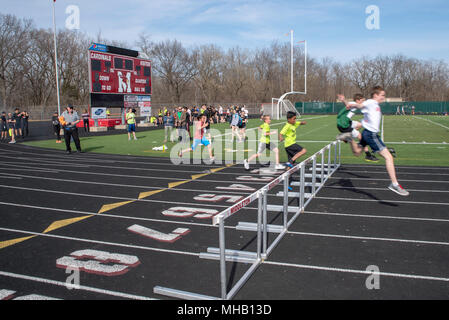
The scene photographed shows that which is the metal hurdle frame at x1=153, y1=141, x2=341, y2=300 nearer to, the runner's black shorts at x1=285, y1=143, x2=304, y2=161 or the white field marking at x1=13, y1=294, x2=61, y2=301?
the white field marking at x1=13, y1=294, x2=61, y2=301

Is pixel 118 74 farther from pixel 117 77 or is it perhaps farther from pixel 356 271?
pixel 356 271

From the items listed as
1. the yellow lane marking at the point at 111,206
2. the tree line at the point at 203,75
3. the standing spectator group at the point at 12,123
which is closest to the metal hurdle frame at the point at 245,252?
the yellow lane marking at the point at 111,206

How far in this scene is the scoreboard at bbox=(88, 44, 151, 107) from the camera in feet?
92.9

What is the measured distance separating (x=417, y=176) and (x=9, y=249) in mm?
9855

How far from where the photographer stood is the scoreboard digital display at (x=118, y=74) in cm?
2823

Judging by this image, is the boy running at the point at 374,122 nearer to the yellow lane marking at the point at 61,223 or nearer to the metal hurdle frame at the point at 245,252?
the metal hurdle frame at the point at 245,252

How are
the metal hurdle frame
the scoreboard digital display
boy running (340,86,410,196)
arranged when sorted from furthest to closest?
the scoreboard digital display → boy running (340,86,410,196) → the metal hurdle frame

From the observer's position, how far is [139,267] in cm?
467

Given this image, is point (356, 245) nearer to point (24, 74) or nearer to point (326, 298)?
point (326, 298)

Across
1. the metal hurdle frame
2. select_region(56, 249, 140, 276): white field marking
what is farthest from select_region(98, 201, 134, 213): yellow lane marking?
the metal hurdle frame

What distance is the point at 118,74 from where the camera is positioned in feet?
99.8

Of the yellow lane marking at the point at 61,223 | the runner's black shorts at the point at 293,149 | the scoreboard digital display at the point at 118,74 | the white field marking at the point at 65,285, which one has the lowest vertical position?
the white field marking at the point at 65,285

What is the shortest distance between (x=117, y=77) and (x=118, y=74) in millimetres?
295
